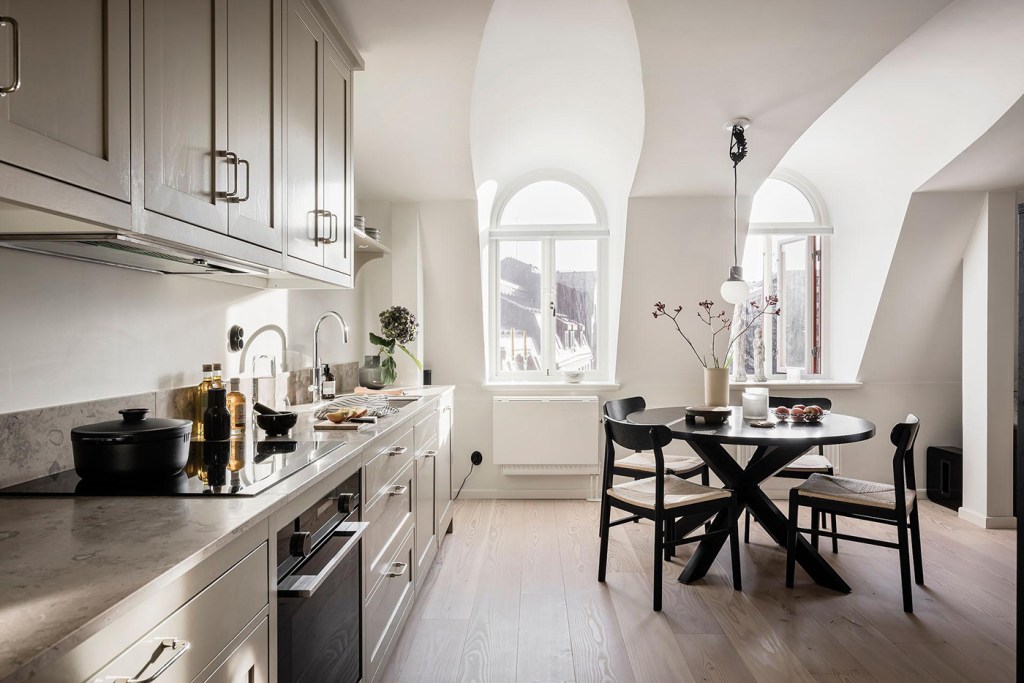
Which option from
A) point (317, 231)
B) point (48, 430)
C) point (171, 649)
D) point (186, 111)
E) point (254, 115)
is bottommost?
point (171, 649)

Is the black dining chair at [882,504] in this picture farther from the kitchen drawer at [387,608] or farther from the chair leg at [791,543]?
the kitchen drawer at [387,608]

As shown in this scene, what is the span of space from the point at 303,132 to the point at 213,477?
1.24 m

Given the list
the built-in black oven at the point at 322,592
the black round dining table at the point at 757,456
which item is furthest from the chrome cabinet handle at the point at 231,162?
the black round dining table at the point at 757,456

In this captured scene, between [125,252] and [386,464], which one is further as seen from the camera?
[386,464]

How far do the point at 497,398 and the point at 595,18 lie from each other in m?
2.61

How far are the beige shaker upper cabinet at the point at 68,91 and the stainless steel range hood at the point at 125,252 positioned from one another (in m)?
0.15

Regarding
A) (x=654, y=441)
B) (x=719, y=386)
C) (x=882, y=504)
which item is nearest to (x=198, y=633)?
(x=654, y=441)

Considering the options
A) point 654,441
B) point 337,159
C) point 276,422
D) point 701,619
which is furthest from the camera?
point 654,441

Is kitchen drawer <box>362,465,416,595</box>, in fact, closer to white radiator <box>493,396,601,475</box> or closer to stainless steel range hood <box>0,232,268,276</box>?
stainless steel range hood <box>0,232,268,276</box>

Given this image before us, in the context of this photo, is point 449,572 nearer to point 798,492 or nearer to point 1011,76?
point 798,492

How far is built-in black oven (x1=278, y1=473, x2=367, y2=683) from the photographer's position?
4.14 feet

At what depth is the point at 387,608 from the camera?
2148mm

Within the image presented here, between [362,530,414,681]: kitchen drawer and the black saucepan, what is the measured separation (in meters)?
0.83

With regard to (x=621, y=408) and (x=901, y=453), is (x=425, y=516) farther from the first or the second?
(x=901, y=453)
